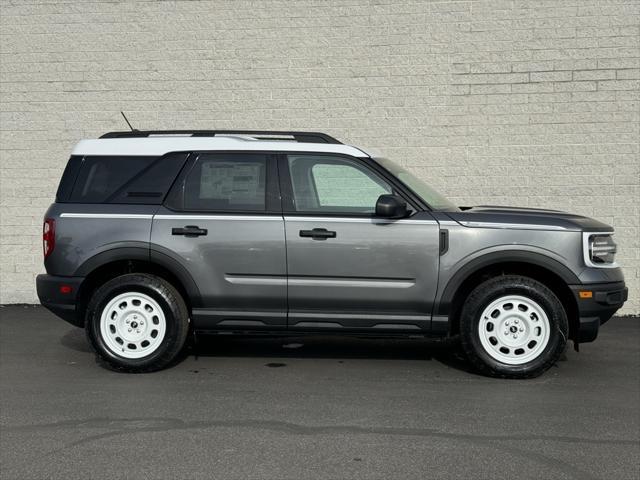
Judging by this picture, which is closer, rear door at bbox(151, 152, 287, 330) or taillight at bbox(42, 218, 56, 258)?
rear door at bbox(151, 152, 287, 330)

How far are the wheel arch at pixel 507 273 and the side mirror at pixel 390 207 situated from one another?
69 centimetres

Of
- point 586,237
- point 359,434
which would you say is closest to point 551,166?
point 586,237

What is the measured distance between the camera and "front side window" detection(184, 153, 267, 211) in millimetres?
6992

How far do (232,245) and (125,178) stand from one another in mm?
1124

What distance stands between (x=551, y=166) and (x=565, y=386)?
429 centimetres

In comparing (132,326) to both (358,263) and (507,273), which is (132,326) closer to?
(358,263)

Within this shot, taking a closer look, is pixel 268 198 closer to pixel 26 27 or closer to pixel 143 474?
pixel 143 474

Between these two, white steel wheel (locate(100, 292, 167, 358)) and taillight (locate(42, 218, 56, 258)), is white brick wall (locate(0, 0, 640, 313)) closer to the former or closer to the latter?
taillight (locate(42, 218, 56, 258))

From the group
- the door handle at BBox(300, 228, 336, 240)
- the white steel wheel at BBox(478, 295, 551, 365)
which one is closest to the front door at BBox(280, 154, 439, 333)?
the door handle at BBox(300, 228, 336, 240)

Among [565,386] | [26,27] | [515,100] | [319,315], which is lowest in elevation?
[565,386]

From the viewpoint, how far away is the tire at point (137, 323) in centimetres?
692

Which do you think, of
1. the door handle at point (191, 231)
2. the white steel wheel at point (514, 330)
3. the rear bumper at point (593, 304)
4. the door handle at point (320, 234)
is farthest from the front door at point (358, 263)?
the rear bumper at point (593, 304)

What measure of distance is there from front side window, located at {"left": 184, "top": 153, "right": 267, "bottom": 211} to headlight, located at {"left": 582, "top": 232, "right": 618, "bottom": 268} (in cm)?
268

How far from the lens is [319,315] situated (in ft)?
22.6
